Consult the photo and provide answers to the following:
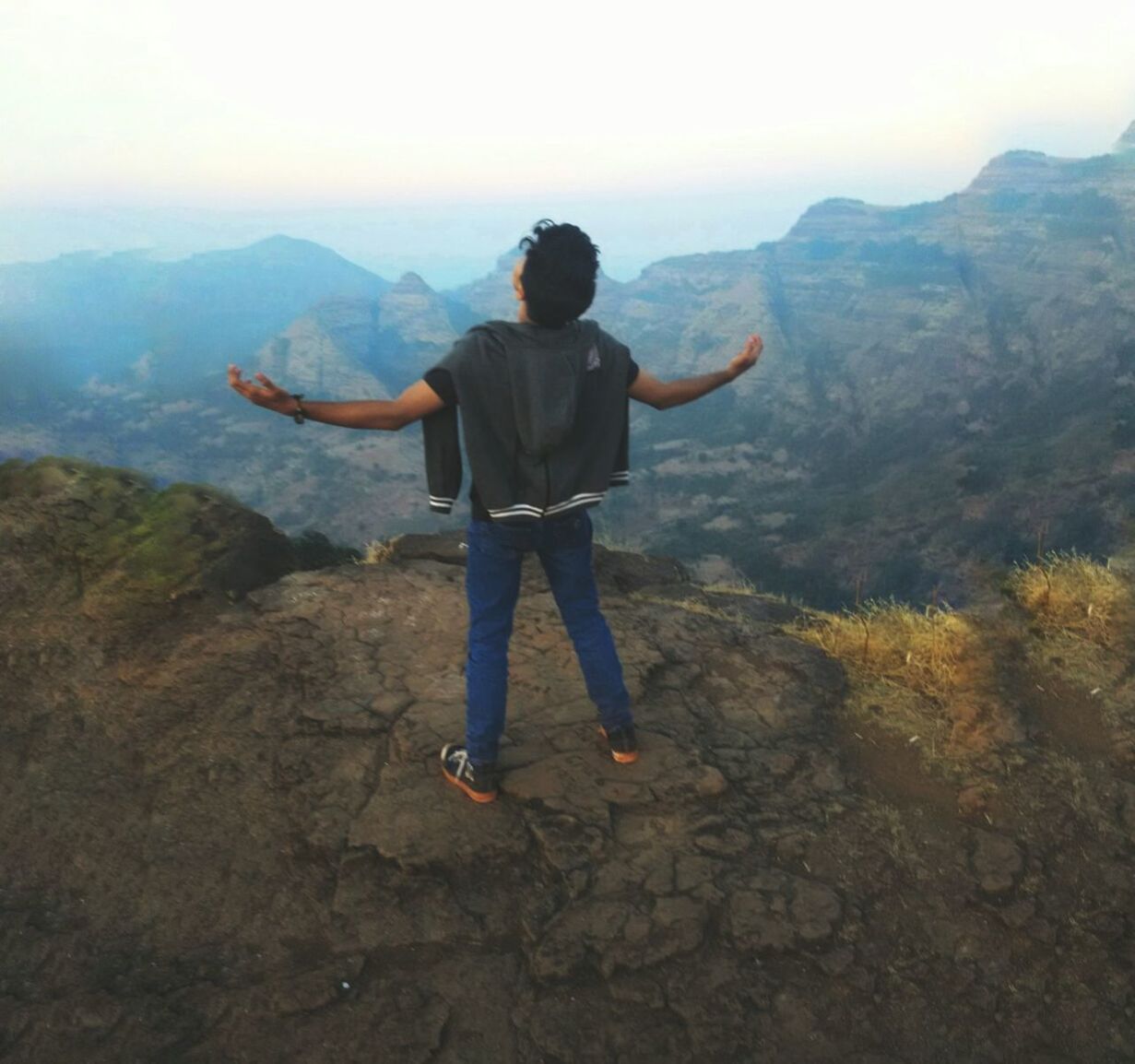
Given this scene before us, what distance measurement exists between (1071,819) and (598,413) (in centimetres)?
247

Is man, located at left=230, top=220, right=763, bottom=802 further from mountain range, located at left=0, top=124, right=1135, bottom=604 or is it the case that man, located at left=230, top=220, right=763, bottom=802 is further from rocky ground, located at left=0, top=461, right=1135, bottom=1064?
mountain range, located at left=0, top=124, right=1135, bottom=604

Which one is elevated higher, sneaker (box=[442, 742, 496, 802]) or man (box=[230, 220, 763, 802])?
man (box=[230, 220, 763, 802])

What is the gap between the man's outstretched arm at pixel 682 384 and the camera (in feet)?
10.0

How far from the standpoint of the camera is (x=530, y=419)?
269 centimetres

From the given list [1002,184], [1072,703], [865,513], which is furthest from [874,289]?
[1072,703]

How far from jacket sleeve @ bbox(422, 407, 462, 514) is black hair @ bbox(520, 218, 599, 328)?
494 millimetres

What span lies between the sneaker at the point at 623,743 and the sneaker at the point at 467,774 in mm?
538

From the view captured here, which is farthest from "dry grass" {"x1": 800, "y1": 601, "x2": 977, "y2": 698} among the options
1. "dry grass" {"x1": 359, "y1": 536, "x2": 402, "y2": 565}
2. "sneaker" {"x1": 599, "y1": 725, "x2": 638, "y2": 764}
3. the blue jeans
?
"dry grass" {"x1": 359, "y1": 536, "x2": 402, "y2": 565}

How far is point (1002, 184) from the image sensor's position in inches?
6895

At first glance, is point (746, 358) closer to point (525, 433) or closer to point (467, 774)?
point (525, 433)

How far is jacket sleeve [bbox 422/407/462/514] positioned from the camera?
2773 mm

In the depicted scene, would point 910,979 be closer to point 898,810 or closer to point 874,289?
point 898,810

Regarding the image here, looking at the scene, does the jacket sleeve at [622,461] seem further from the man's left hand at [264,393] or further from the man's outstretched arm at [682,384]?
the man's left hand at [264,393]

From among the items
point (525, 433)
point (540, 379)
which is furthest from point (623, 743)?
point (540, 379)
